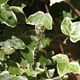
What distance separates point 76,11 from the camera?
1447mm

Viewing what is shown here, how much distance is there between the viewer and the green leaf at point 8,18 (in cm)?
136

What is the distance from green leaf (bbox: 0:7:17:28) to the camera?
1364mm

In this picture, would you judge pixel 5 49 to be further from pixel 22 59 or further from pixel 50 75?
pixel 50 75

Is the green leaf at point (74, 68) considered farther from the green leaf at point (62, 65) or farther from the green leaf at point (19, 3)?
the green leaf at point (19, 3)

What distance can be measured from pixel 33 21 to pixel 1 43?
167mm

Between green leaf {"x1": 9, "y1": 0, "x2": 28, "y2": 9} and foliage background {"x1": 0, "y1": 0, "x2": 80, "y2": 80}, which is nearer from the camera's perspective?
foliage background {"x1": 0, "y1": 0, "x2": 80, "y2": 80}

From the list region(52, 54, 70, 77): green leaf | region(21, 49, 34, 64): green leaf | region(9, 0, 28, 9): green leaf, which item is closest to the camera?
region(52, 54, 70, 77): green leaf

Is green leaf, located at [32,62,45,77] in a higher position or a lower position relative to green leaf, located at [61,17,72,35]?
lower

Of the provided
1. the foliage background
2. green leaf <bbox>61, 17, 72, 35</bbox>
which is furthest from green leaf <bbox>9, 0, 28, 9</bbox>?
green leaf <bbox>61, 17, 72, 35</bbox>

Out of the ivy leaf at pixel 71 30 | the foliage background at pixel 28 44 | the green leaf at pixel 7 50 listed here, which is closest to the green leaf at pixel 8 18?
the foliage background at pixel 28 44

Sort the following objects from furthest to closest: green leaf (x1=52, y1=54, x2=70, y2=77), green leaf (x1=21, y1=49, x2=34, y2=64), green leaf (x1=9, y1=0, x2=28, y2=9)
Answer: green leaf (x1=9, y1=0, x2=28, y2=9) → green leaf (x1=21, y1=49, x2=34, y2=64) → green leaf (x1=52, y1=54, x2=70, y2=77)

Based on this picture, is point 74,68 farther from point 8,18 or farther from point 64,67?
point 8,18

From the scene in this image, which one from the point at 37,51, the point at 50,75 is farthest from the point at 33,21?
the point at 50,75

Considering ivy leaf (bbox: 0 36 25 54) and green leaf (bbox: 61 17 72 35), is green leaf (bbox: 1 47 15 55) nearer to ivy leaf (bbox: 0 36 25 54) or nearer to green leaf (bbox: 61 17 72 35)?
ivy leaf (bbox: 0 36 25 54)
